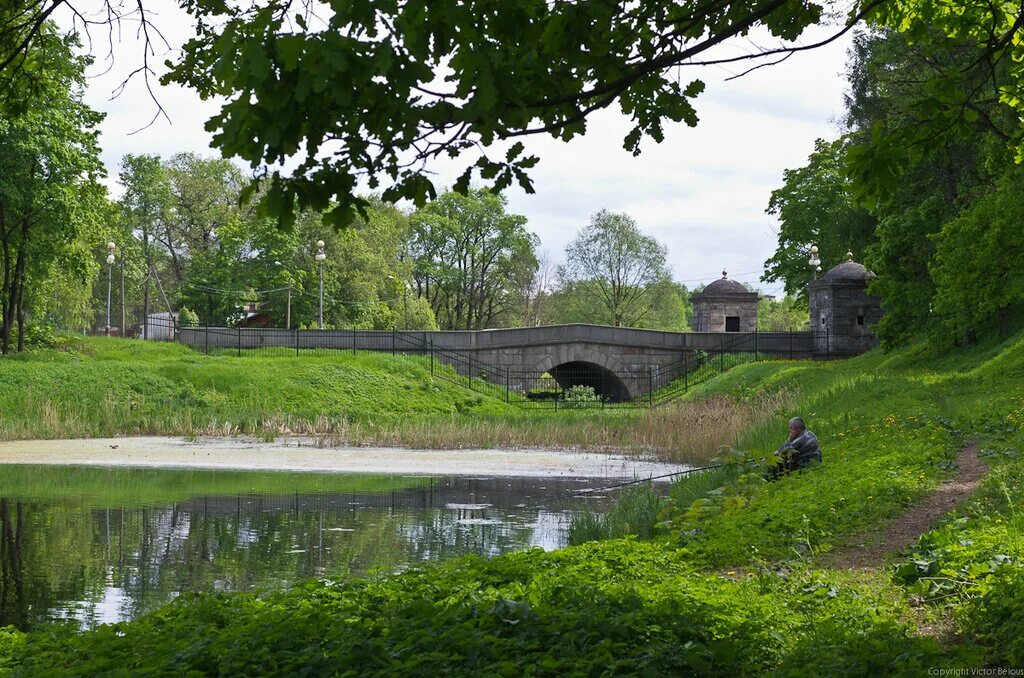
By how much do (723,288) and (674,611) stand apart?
4937cm

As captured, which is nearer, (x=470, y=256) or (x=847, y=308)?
(x=847, y=308)

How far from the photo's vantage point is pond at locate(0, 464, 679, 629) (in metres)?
9.70

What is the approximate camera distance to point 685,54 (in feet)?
18.2

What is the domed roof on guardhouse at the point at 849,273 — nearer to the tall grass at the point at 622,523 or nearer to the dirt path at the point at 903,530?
the dirt path at the point at 903,530

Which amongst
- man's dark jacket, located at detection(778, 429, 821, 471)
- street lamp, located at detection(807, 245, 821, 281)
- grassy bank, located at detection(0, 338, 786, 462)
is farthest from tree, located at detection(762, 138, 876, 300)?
man's dark jacket, located at detection(778, 429, 821, 471)

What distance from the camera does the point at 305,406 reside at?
32.4 meters

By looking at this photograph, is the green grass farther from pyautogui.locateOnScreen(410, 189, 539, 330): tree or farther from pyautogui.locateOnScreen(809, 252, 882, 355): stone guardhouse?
pyautogui.locateOnScreen(410, 189, 539, 330): tree

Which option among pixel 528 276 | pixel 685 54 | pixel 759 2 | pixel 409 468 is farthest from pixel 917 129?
pixel 528 276

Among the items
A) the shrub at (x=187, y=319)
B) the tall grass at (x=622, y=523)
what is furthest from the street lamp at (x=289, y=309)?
the tall grass at (x=622, y=523)

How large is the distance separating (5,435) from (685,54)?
2199 cm

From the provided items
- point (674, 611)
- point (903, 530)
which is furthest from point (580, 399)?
point (674, 611)

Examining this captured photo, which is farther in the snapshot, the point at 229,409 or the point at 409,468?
the point at 229,409

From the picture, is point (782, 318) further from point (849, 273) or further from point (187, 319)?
point (187, 319)

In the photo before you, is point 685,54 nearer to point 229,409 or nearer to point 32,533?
point 32,533
